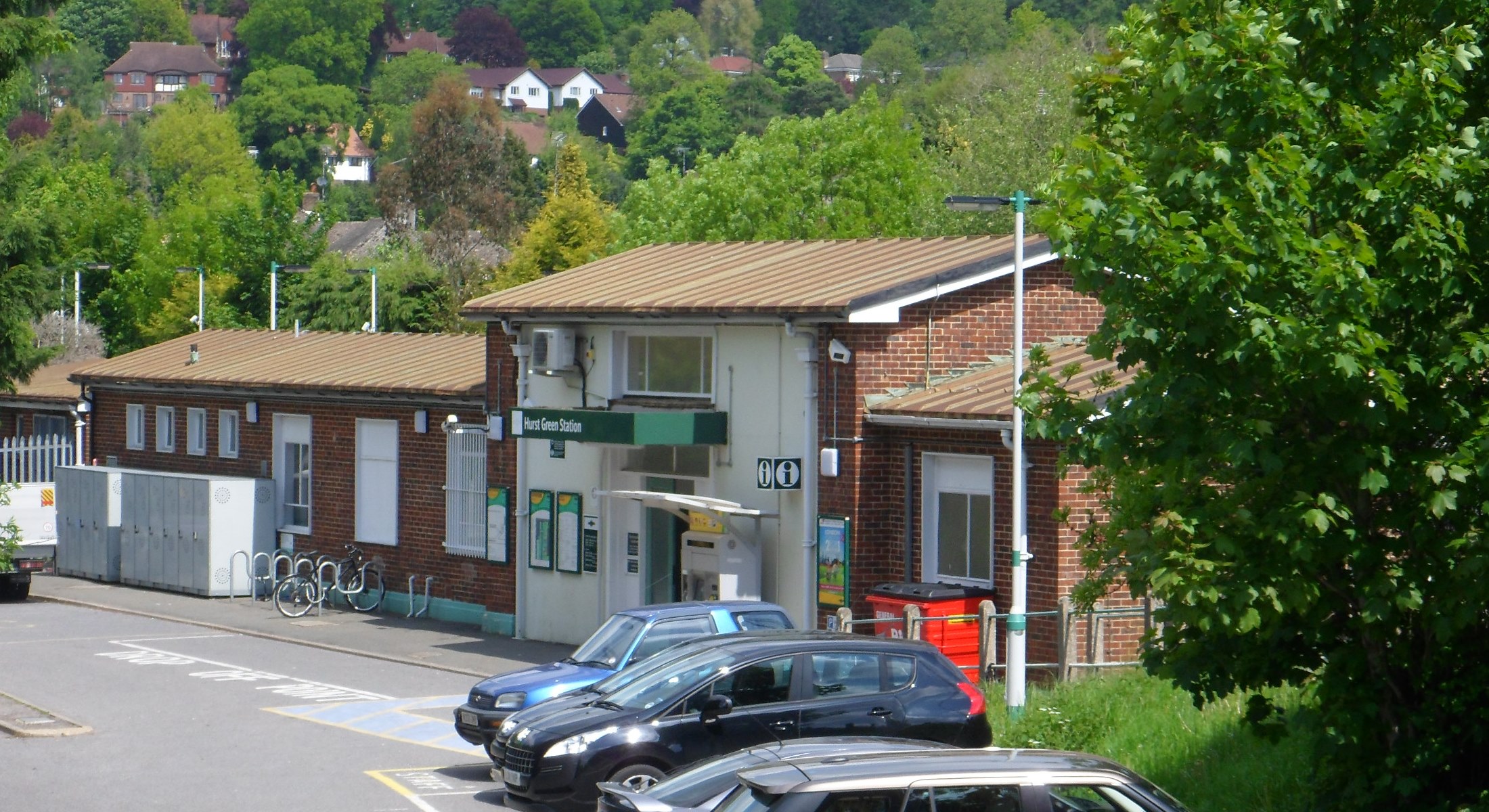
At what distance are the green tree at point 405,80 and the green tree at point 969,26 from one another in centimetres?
4770

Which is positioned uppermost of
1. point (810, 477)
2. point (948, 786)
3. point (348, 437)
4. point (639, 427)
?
point (639, 427)

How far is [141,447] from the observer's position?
35188 mm

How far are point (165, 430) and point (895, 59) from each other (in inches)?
5444

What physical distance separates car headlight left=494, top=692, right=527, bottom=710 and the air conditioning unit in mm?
8936

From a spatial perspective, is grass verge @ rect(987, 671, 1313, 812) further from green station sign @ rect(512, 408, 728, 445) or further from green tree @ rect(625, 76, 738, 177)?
green tree @ rect(625, 76, 738, 177)

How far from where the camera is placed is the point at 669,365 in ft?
77.0

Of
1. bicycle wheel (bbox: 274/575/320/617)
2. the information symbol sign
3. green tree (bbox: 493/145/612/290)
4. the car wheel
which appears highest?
green tree (bbox: 493/145/612/290)

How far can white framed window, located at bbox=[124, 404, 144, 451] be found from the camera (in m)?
35.2

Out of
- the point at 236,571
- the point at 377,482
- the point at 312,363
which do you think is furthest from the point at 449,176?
the point at 377,482

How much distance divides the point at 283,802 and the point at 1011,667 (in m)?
6.65

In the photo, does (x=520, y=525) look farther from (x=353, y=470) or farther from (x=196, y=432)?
(x=196, y=432)

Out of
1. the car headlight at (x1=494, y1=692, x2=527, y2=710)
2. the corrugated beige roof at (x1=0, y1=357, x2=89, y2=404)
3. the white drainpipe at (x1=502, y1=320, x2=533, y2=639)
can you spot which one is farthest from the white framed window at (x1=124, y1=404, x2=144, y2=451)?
the car headlight at (x1=494, y1=692, x2=527, y2=710)

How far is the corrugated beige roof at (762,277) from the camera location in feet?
68.8

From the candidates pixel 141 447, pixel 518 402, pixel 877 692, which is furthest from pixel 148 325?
pixel 877 692
